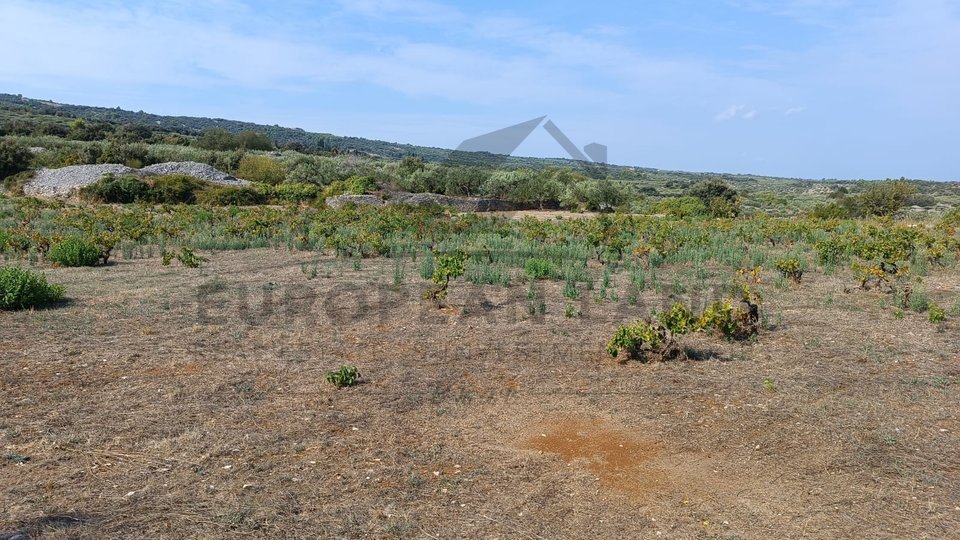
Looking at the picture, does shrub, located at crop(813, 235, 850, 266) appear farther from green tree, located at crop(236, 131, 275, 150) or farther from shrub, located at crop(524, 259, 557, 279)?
green tree, located at crop(236, 131, 275, 150)

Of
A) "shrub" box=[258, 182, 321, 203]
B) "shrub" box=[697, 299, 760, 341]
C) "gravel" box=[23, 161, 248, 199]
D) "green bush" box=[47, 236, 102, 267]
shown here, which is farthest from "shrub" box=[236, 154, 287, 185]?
"shrub" box=[697, 299, 760, 341]

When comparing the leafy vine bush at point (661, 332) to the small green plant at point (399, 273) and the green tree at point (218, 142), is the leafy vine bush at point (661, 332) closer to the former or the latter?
the small green plant at point (399, 273)

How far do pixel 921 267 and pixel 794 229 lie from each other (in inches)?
197

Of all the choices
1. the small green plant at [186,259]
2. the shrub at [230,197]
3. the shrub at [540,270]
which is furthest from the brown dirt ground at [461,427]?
the shrub at [230,197]

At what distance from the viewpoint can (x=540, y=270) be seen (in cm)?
1164

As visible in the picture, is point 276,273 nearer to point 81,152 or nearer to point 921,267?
point 921,267

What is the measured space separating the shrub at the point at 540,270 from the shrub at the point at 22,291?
6.81 metres

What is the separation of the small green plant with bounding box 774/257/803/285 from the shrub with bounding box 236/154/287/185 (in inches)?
1142

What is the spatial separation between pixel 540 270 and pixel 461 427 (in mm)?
6502

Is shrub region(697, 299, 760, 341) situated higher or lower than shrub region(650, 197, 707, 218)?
lower

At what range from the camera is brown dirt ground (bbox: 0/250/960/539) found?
13.0 feet

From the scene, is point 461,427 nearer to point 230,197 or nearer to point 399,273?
point 399,273

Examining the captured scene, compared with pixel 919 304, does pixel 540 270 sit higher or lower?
lower

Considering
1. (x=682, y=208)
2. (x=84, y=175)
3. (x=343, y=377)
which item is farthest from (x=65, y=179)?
(x=343, y=377)
